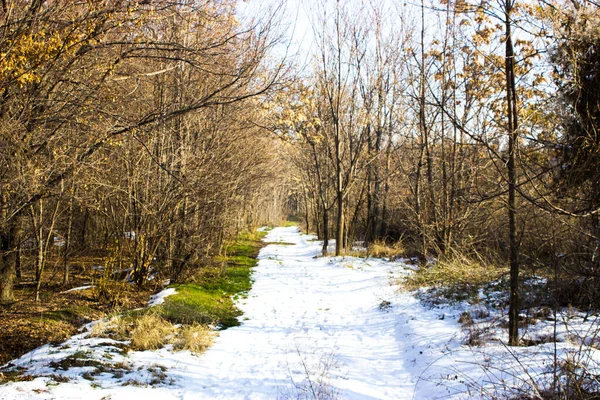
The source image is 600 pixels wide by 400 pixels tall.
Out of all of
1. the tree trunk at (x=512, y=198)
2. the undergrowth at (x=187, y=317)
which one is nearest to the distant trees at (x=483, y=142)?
the tree trunk at (x=512, y=198)

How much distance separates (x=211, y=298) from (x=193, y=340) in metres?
3.45

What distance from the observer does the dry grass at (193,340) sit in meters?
6.13

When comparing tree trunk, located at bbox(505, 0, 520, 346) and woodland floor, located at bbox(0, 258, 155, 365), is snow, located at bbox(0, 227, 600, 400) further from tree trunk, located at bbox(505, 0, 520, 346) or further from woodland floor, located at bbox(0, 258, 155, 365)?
woodland floor, located at bbox(0, 258, 155, 365)

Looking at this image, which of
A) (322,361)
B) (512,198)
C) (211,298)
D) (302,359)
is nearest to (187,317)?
(211,298)

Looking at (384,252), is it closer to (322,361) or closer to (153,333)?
(322,361)

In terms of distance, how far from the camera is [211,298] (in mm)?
9578

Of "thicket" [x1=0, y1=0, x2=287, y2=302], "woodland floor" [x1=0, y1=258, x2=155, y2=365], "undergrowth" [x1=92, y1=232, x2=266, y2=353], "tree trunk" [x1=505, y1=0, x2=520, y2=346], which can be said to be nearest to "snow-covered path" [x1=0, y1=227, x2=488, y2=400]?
"undergrowth" [x1=92, y1=232, x2=266, y2=353]

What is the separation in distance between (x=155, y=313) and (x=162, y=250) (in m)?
4.04

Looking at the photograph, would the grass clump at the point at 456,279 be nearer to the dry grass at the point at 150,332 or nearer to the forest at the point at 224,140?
the forest at the point at 224,140

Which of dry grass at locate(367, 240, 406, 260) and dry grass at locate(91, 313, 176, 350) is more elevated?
dry grass at locate(367, 240, 406, 260)

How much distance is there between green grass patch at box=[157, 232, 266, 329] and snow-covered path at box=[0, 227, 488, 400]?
44 centimetres

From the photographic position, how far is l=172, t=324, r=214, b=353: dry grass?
613 centimetres

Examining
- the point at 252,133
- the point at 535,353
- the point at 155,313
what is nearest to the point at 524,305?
the point at 535,353

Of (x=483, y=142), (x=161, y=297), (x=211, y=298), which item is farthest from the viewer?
(x=211, y=298)
